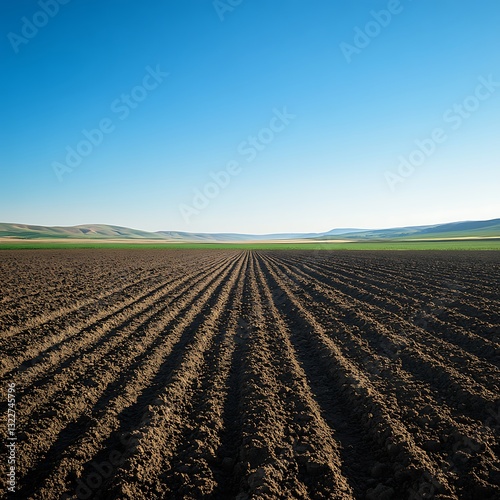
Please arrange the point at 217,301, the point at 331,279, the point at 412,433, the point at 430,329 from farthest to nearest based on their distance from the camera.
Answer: the point at 331,279, the point at 217,301, the point at 430,329, the point at 412,433

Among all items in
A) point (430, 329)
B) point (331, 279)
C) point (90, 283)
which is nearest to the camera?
point (430, 329)

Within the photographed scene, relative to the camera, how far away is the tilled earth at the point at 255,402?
335 cm

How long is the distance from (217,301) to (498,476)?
32.2 feet

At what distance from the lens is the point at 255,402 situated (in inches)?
192

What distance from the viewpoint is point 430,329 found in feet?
27.5

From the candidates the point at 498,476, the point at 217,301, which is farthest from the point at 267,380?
the point at 217,301

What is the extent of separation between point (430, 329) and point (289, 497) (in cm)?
684

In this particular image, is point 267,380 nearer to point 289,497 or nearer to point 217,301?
point 289,497

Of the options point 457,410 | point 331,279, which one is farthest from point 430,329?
point 331,279

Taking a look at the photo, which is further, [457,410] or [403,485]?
[457,410]

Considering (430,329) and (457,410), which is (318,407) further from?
(430,329)

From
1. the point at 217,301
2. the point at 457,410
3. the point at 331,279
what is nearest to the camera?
the point at 457,410

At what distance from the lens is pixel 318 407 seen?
4840 millimetres

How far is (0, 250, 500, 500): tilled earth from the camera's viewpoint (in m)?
3.35
